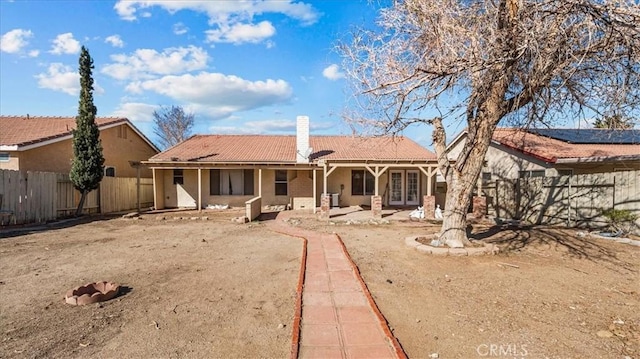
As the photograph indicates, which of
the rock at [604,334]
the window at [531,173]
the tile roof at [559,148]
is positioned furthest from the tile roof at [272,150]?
the rock at [604,334]

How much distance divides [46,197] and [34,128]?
6.44 meters

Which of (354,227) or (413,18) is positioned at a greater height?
(413,18)

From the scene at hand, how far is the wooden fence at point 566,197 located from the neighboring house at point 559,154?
108 centimetres

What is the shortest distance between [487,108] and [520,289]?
3817 millimetres

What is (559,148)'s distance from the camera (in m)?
14.0

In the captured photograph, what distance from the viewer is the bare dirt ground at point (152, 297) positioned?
338cm

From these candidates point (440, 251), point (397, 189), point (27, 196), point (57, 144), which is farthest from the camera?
point (397, 189)

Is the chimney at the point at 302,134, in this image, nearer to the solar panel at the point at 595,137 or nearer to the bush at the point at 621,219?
the solar panel at the point at 595,137

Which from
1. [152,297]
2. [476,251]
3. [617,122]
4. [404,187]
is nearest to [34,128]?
[152,297]

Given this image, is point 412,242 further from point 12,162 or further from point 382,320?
point 12,162

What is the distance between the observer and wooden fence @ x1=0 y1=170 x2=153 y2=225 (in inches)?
441

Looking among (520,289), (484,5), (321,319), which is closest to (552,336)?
(520,289)

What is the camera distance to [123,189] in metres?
16.7

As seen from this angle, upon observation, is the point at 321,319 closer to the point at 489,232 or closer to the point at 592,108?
the point at 592,108
